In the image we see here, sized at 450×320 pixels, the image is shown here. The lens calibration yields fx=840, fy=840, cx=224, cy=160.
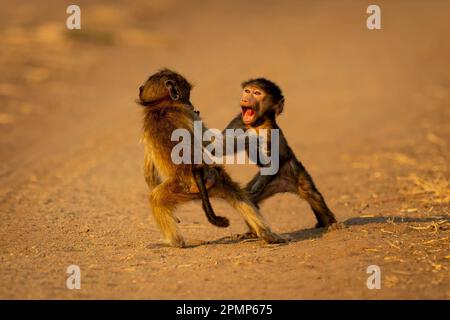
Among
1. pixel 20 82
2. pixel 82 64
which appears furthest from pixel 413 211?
pixel 82 64

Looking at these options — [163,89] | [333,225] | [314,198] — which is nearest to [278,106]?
[314,198]

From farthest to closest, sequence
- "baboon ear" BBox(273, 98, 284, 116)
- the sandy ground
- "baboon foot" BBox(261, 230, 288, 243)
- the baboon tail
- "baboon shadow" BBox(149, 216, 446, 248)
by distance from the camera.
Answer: "baboon ear" BBox(273, 98, 284, 116), "baboon shadow" BBox(149, 216, 446, 248), "baboon foot" BBox(261, 230, 288, 243), the baboon tail, the sandy ground

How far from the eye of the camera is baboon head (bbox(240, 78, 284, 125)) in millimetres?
7980

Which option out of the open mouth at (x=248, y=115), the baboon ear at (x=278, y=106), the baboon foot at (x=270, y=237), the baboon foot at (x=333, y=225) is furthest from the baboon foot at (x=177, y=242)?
the baboon ear at (x=278, y=106)

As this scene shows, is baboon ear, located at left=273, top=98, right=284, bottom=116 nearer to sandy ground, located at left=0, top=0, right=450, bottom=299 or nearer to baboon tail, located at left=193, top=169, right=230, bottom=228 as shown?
sandy ground, located at left=0, top=0, right=450, bottom=299

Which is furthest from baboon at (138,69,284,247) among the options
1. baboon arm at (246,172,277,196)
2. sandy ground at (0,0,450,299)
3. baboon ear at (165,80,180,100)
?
A: baboon arm at (246,172,277,196)

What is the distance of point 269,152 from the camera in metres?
7.94

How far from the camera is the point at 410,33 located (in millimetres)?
25703

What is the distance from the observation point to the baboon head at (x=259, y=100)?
7980 millimetres

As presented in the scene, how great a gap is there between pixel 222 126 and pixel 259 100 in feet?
21.1

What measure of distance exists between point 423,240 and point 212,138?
2.01m

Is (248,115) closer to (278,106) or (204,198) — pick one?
(278,106)

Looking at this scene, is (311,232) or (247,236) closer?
(247,236)

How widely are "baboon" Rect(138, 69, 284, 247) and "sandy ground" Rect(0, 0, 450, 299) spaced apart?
1.01 ft
